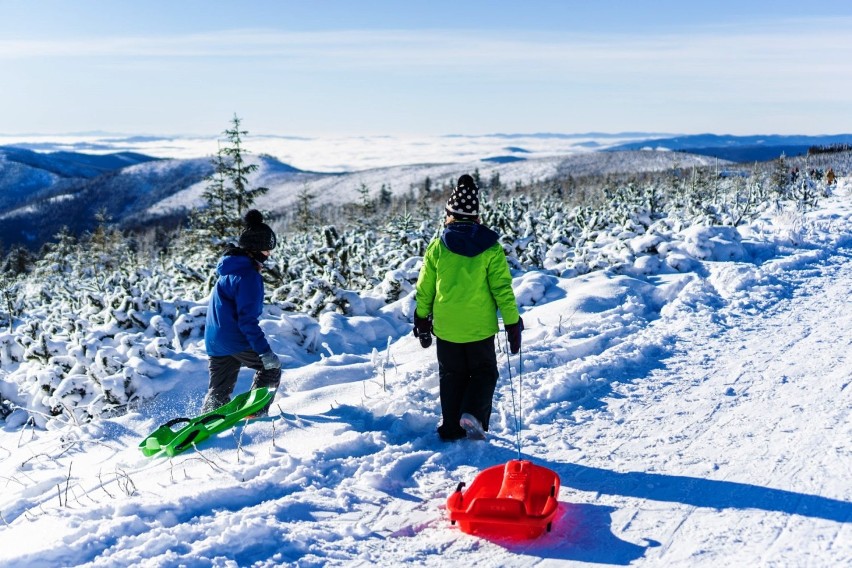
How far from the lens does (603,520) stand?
13.1 ft

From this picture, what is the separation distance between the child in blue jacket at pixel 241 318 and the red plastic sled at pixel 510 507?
226 cm

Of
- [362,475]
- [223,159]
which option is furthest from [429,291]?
[223,159]

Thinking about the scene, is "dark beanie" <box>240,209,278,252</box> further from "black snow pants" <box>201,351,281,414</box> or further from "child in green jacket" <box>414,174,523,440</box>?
"child in green jacket" <box>414,174,523,440</box>

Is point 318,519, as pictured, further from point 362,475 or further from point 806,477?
point 806,477

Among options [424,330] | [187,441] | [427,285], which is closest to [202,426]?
[187,441]

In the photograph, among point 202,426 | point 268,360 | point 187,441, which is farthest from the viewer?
point 268,360

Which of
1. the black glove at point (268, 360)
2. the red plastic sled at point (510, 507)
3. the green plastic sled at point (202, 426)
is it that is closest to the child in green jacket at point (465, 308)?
the red plastic sled at point (510, 507)

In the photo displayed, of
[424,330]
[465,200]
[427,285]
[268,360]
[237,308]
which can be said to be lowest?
[268,360]

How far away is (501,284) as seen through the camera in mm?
5094

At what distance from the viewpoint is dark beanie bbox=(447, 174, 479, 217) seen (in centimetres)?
505

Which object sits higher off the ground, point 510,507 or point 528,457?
point 510,507

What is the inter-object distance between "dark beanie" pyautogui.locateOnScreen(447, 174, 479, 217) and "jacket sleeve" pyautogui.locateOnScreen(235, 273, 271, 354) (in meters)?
1.76

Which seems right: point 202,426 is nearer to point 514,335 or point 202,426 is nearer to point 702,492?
point 514,335

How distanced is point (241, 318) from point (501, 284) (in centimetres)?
218
